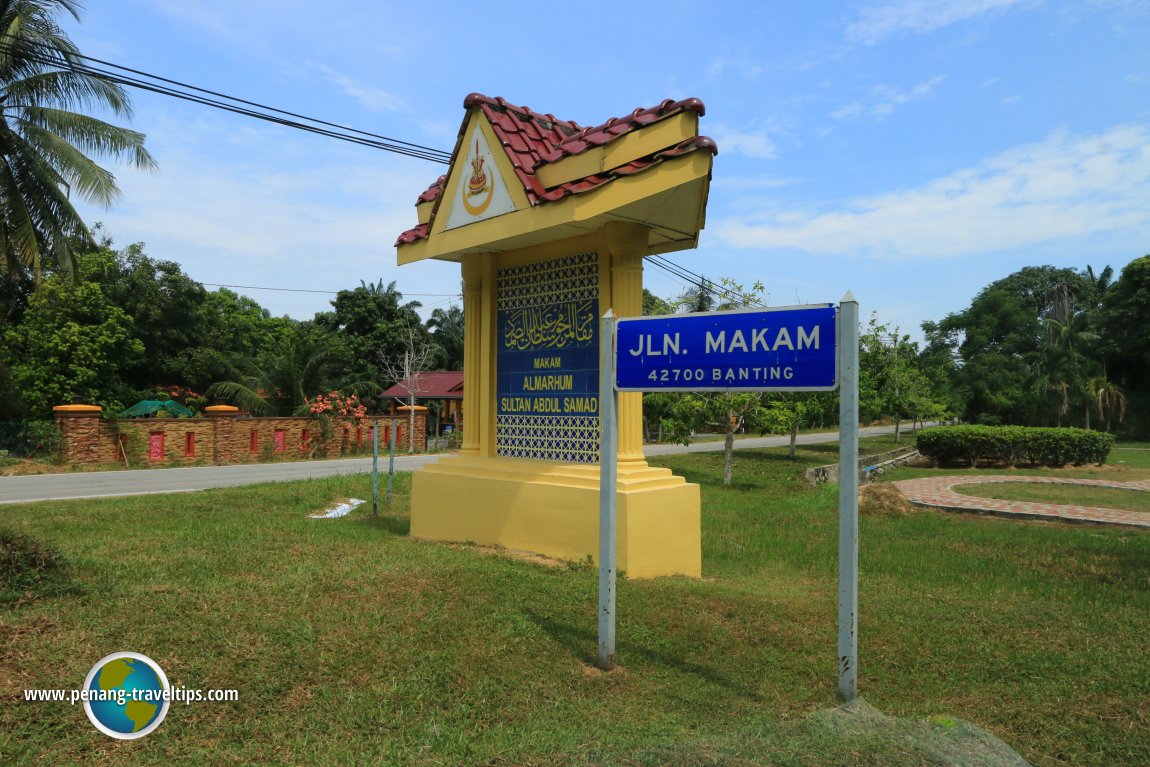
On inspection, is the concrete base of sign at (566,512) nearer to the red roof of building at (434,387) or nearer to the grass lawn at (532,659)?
the grass lawn at (532,659)

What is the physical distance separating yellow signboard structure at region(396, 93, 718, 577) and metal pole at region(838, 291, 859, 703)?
7.47 ft

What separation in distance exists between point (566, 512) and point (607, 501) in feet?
7.31

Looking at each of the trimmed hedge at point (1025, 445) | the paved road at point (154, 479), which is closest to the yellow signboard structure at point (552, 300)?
the paved road at point (154, 479)

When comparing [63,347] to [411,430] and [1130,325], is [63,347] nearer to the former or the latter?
[411,430]

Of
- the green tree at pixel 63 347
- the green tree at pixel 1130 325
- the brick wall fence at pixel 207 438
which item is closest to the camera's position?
the brick wall fence at pixel 207 438

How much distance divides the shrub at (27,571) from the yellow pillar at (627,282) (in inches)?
163

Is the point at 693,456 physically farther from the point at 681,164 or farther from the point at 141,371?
the point at 141,371

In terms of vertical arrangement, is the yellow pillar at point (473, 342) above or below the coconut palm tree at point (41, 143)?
below

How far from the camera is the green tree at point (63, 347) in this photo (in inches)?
902

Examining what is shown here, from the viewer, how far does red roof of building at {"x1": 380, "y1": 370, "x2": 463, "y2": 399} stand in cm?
3225

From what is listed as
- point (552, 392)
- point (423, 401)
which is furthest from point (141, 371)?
point (552, 392)

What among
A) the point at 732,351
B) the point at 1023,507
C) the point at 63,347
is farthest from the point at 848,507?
the point at 63,347

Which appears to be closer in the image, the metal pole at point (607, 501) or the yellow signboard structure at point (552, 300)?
the metal pole at point (607, 501)

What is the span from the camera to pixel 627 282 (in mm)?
6504
